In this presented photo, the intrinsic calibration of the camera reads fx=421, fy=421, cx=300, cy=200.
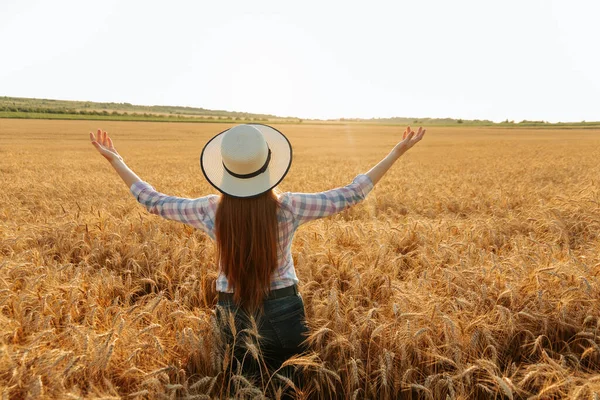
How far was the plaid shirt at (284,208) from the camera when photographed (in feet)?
7.87

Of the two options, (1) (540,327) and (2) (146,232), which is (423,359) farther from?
(2) (146,232)

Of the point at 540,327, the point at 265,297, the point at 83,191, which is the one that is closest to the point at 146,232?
the point at 265,297

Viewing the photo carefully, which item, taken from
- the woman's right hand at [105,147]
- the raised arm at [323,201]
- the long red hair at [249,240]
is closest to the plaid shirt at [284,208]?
the raised arm at [323,201]

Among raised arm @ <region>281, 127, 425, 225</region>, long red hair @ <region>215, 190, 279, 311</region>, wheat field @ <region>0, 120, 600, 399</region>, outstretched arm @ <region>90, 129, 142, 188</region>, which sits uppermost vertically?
outstretched arm @ <region>90, 129, 142, 188</region>

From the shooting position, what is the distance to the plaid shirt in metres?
2.40

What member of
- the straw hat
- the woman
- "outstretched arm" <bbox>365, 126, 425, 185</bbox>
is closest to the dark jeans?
the woman

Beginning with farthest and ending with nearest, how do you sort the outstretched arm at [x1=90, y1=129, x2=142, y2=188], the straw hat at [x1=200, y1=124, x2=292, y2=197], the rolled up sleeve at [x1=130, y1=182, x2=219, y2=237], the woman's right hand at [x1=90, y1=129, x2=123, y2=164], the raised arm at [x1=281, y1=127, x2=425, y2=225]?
1. the woman's right hand at [x1=90, y1=129, x2=123, y2=164]
2. the outstretched arm at [x1=90, y1=129, x2=142, y2=188]
3. the rolled up sleeve at [x1=130, y1=182, x2=219, y2=237]
4. the raised arm at [x1=281, y1=127, x2=425, y2=225]
5. the straw hat at [x1=200, y1=124, x2=292, y2=197]

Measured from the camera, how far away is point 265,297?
246cm

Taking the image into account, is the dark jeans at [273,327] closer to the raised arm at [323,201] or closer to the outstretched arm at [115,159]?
the raised arm at [323,201]

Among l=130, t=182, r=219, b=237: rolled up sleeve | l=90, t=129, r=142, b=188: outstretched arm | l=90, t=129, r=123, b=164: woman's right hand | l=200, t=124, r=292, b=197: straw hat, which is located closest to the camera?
l=200, t=124, r=292, b=197: straw hat

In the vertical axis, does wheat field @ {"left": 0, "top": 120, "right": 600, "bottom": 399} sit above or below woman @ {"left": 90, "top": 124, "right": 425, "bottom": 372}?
below

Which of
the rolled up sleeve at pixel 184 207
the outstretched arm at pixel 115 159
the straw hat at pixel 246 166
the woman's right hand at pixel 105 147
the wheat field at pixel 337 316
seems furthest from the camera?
the woman's right hand at pixel 105 147

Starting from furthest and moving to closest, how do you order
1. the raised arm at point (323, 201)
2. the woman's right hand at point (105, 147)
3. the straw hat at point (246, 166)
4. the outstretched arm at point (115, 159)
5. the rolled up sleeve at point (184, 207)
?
the woman's right hand at point (105, 147) → the outstretched arm at point (115, 159) → the rolled up sleeve at point (184, 207) → the raised arm at point (323, 201) → the straw hat at point (246, 166)

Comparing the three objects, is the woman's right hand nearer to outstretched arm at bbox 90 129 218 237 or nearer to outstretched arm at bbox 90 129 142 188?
A: outstretched arm at bbox 90 129 142 188
